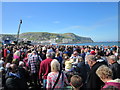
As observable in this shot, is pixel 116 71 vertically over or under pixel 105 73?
under

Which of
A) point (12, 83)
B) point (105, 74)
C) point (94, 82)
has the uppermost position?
point (105, 74)

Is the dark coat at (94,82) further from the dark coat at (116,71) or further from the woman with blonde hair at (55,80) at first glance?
the dark coat at (116,71)

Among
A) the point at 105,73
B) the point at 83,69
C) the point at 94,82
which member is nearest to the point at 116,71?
the point at 83,69

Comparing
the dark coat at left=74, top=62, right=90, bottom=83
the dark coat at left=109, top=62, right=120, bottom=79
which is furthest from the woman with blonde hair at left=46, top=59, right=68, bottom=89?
the dark coat at left=109, top=62, right=120, bottom=79

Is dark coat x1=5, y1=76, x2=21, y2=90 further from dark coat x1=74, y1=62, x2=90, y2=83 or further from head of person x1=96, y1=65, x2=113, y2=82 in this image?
head of person x1=96, y1=65, x2=113, y2=82

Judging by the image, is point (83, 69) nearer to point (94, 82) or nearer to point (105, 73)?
point (94, 82)

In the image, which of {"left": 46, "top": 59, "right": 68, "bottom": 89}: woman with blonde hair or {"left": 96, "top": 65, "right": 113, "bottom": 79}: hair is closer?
{"left": 96, "top": 65, "right": 113, "bottom": 79}: hair

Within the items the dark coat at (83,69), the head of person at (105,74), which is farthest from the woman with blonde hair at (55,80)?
the dark coat at (83,69)

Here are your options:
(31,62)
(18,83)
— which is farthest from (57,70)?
(31,62)

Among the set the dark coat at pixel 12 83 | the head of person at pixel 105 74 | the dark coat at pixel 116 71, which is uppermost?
the head of person at pixel 105 74

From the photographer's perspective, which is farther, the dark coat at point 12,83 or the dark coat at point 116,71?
the dark coat at point 116,71

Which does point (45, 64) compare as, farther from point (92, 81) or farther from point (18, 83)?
point (92, 81)

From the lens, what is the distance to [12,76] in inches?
123

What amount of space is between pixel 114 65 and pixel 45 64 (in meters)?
2.24
